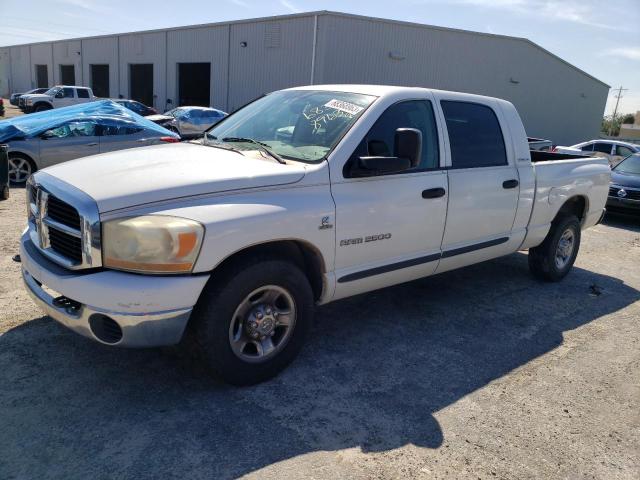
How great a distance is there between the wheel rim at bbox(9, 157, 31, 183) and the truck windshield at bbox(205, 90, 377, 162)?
22.9 ft

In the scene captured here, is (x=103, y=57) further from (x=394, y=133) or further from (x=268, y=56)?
(x=394, y=133)

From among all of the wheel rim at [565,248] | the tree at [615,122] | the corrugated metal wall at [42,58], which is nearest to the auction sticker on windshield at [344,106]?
the wheel rim at [565,248]

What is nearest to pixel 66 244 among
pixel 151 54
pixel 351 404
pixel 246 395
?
pixel 246 395

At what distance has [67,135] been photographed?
1019 cm

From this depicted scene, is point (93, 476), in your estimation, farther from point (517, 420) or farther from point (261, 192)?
point (517, 420)

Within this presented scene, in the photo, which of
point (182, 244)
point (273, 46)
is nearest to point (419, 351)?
point (182, 244)

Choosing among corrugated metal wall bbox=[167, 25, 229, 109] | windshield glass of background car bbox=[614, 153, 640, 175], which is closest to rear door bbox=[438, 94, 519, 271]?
windshield glass of background car bbox=[614, 153, 640, 175]

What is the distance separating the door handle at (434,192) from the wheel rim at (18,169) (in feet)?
28.3

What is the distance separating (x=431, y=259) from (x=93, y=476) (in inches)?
113

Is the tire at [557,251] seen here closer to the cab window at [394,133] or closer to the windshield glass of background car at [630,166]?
the cab window at [394,133]

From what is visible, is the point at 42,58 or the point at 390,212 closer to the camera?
the point at 390,212

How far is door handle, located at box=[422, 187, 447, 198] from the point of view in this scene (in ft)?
13.5

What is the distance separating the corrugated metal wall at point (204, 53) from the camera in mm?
29422

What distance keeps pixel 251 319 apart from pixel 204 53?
99.5 feet
